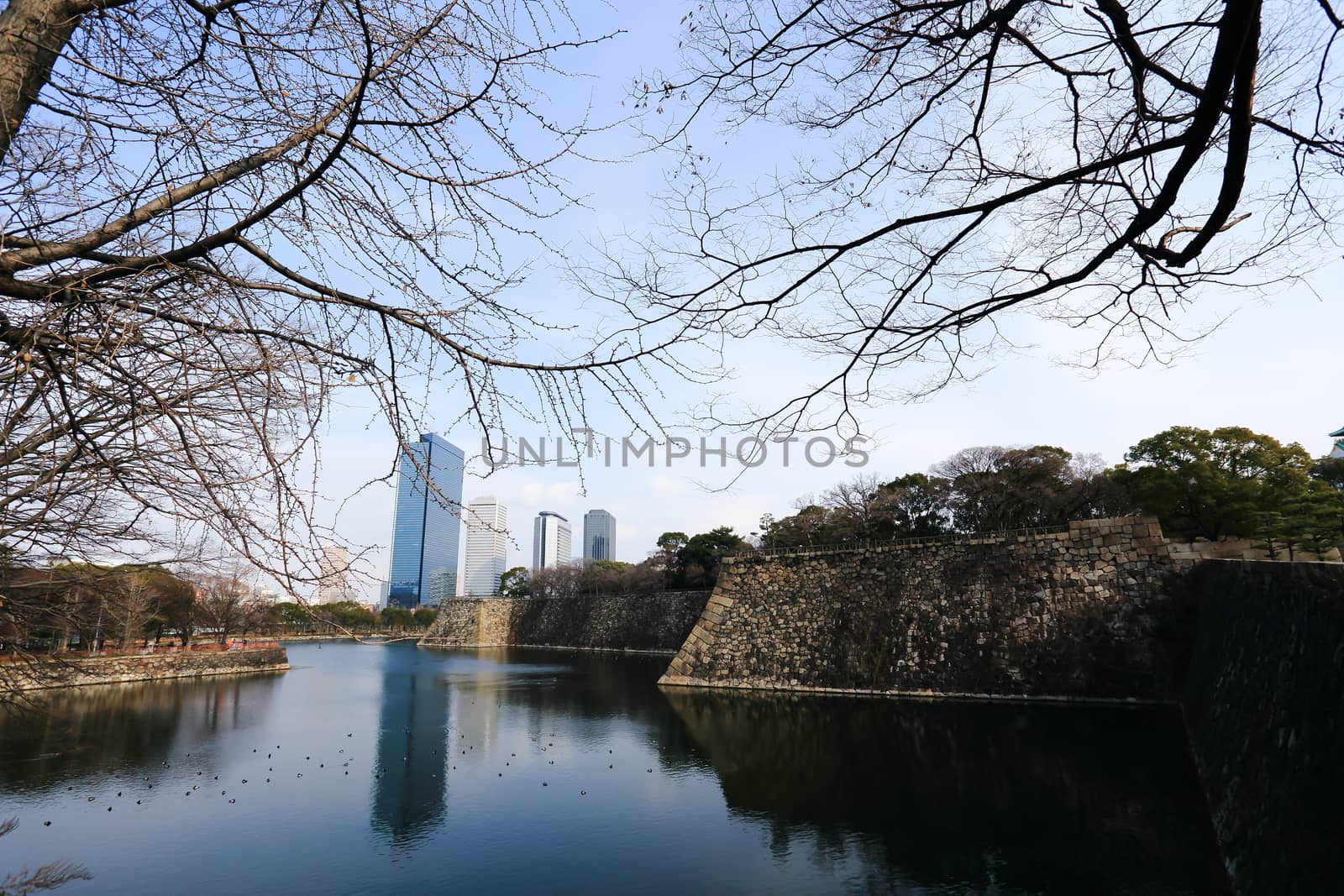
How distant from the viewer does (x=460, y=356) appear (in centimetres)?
216

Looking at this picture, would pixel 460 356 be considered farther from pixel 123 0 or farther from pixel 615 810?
pixel 615 810

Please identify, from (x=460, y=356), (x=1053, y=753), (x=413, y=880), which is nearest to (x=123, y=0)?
(x=460, y=356)

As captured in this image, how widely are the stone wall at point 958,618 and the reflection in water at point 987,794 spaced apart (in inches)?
47.0

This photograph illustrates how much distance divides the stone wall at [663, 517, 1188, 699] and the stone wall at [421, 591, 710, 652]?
12.9m

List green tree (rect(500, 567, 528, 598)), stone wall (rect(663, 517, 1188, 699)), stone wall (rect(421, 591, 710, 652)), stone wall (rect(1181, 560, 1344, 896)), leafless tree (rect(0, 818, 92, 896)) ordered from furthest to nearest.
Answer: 1. green tree (rect(500, 567, 528, 598))
2. stone wall (rect(421, 591, 710, 652))
3. stone wall (rect(663, 517, 1188, 699))
4. leafless tree (rect(0, 818, 92, 896))
5. stone wall (rect(1181, 560, 1344, 896))

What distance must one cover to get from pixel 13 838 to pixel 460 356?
30.1 feet

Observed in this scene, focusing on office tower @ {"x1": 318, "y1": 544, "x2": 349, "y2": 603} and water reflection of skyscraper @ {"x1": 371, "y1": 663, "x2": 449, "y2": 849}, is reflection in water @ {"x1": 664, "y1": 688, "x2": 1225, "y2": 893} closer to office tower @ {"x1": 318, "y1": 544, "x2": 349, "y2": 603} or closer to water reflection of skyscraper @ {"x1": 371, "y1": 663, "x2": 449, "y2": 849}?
water reflection of skyscraper @ {"x1": 371, "y1": 663, "x2": 449, "y2": 849}

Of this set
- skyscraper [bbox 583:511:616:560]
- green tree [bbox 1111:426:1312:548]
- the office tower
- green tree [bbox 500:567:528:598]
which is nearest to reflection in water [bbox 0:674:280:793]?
the office tower

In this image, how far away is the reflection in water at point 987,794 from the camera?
19.4ft

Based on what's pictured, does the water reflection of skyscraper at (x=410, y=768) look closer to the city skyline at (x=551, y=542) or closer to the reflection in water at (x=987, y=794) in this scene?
the reflection in water at (x=987, y=794)

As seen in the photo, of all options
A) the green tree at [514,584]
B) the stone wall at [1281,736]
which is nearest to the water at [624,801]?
the stone wall at [1281,736]

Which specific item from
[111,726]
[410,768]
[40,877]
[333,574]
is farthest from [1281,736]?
[111,726]

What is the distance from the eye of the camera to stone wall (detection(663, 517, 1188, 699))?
12.8 metres

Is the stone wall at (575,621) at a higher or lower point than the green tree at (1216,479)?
lower
